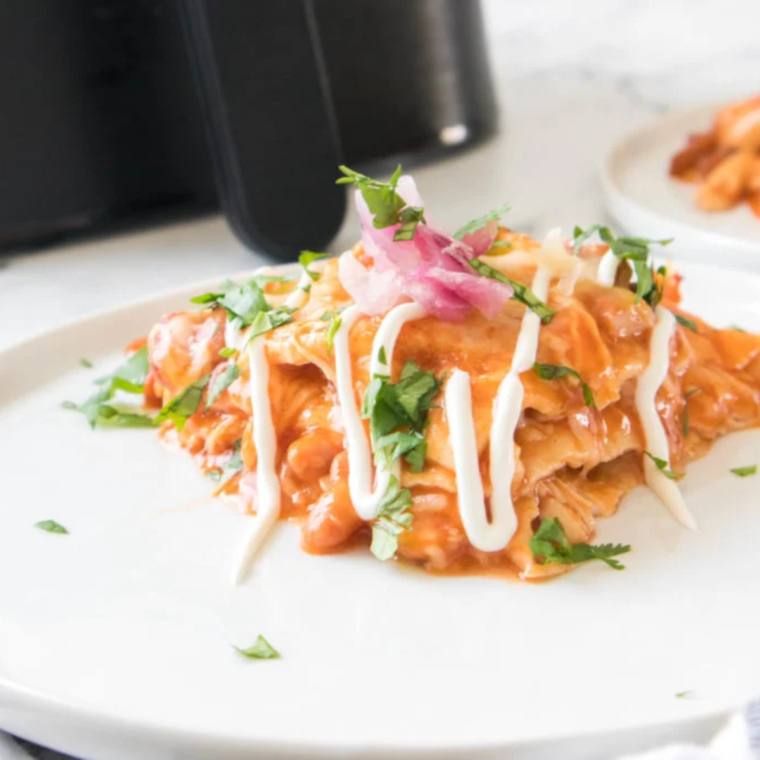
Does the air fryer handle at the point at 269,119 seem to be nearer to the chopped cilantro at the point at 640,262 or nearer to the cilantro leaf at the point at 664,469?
the chopped cilantro at the point at 640,262

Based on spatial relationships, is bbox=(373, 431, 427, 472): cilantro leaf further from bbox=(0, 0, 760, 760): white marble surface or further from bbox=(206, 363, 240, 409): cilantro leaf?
bbox=(0, 0, 760, 760): white marble surface

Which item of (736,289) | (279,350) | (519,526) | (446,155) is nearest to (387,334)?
(279,350)

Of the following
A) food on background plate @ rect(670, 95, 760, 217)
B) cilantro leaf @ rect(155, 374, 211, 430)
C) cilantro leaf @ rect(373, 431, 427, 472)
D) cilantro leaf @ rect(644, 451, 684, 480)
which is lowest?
food on background plate @ rect(670, 95, 760, 217)

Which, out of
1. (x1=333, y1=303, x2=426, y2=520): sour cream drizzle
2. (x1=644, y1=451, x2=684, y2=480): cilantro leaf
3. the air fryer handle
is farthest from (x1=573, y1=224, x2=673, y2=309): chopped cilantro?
the air fryer handle

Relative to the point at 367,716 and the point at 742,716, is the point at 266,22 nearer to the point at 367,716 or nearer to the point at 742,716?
the point at 367,716

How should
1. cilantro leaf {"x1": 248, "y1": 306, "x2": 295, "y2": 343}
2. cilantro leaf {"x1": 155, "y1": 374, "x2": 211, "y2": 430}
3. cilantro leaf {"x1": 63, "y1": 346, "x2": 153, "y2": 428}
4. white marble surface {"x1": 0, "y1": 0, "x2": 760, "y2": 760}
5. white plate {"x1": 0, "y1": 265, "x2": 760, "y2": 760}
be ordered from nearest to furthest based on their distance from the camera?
white plate {"x1": 0, "y1": 265, "x2": 760, "y2": 760}, cilantro leaf {"x1": 248, "y1": 306, "x2": 295, "y2": 343}, cilantro leaf {"x1": 155, "y1": 374, "x2": 211, "y2": 430}, cilantro leaf {"x1": 63, "y1": 346, "x2": 153, "y2": 428}, white marble surface {"x1": 0, "y1": 0, "x2": 760, "y2": 760}

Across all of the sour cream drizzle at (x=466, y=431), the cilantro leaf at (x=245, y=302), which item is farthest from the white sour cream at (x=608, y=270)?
the cilantro leaf at (x=245, y=302)
